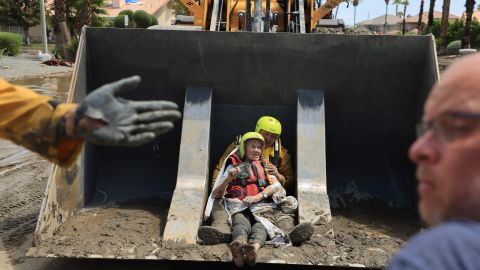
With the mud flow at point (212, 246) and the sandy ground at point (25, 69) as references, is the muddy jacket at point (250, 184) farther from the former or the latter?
the sandy ground at point (25, 69)

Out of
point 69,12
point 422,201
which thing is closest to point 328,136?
point 422,201

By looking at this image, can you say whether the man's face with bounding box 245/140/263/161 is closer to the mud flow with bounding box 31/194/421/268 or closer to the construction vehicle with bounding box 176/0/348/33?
the mud flow with bounding box 31/194/421/268

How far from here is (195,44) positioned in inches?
199

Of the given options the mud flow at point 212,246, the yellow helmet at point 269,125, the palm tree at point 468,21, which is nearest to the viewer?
the mud flow at point 212,246

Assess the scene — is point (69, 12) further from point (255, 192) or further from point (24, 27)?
point (255, 192)

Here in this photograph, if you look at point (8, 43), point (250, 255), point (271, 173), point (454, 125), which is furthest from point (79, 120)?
point (8, 43)

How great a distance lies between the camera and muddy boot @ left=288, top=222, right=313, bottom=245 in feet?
13.0

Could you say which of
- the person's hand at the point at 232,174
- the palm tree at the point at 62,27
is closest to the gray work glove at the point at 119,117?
the person's hand at the point at 232,174

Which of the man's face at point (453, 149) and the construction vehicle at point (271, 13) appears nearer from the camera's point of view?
the man's face at point (453, 149)

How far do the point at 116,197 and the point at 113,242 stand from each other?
3.67 ft

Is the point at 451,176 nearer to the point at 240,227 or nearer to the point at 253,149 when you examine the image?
the point at 240,227

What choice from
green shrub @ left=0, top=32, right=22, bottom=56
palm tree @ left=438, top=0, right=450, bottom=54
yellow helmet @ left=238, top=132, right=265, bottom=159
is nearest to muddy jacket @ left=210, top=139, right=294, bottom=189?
yellow helmet @ left=238, top=132, right=265, bottom=159

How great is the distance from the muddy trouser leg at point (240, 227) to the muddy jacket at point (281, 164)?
620 millimetres

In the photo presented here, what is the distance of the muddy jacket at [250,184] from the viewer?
4.52 m
